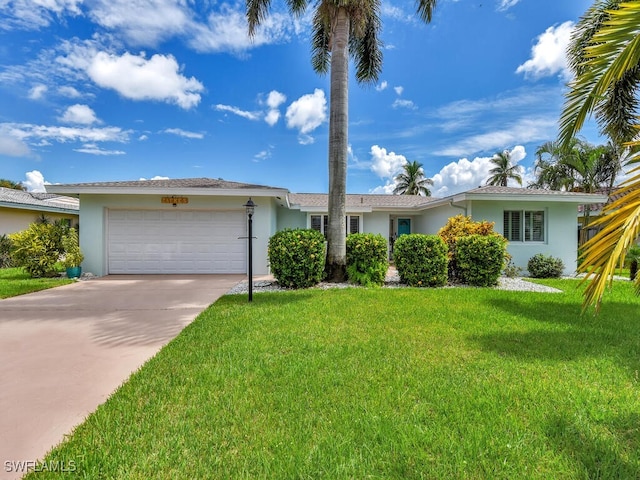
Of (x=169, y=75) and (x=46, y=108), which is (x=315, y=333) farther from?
(x=46, y=108)

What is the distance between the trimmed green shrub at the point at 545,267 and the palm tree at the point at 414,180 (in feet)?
74.2

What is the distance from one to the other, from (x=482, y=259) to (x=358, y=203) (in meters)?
7.60

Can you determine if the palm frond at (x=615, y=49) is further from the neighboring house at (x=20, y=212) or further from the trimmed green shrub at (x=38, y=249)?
the neighboring house at (x=20, y=212)

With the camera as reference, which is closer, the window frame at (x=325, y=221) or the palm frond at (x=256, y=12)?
the palm frond at (x=256, y=12)

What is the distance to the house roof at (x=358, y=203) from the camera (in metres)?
14.5

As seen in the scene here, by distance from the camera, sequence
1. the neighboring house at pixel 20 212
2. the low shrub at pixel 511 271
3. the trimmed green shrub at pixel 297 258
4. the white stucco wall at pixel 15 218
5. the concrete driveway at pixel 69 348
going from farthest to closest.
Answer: the white stucco wall at pixel 15 218 < the neighboring house at pixel 20 212 < the low shrub at pixel 511 271 < the trimmed green shrub at pixel 297 258 < the concrete driveway at pixel 69 348

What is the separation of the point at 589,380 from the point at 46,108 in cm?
1953

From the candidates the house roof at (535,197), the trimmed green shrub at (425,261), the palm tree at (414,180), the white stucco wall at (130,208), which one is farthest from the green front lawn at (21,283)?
the palm tree at (414,180)

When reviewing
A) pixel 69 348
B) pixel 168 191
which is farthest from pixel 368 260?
pixel 168 191

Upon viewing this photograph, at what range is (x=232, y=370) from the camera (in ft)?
11.3

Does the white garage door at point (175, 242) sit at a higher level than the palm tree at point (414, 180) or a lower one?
lower

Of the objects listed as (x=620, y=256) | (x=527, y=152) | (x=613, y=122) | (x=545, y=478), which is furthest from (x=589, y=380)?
(x=527, y=152)

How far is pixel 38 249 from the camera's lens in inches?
398

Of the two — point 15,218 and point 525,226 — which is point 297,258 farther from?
point 15,218
